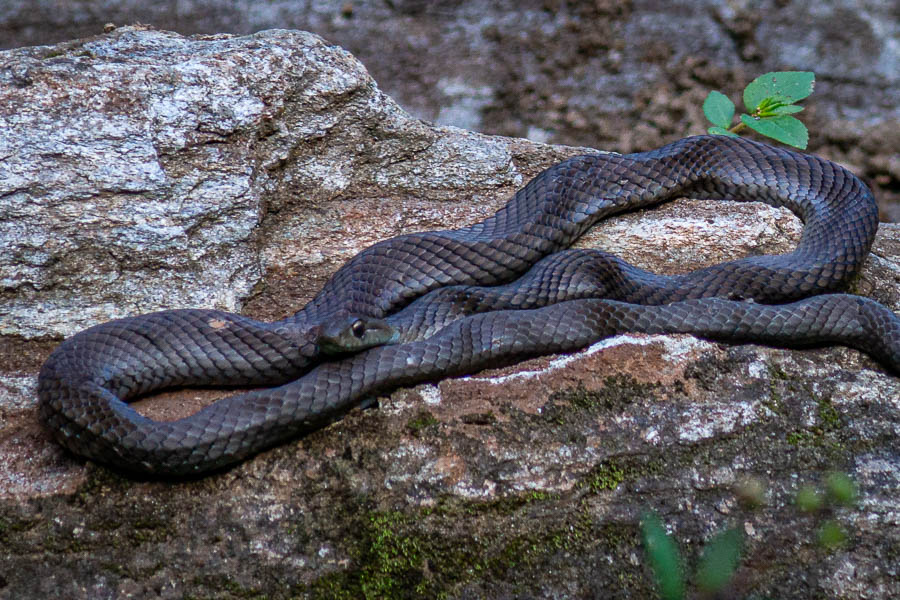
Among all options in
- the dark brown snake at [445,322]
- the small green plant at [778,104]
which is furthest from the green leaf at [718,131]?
the dark brown snake at [445,322]

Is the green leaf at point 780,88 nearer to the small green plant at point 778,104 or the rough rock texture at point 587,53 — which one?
the small green plant at point 778,104

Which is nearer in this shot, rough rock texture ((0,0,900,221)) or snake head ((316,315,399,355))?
snake head ((316,315,399,355))

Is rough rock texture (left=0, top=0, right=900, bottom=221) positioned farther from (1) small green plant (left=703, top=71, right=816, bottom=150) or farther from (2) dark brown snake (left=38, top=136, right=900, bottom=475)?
(2) dark brown snake (left=38, top=136, right=900, bottom=475)

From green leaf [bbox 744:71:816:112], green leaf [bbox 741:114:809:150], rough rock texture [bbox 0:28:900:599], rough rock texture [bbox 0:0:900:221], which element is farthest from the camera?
rough rock texture [bbox 0:0:900:221]

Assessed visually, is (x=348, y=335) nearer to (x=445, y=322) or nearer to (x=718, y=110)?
(x=445, y=322)

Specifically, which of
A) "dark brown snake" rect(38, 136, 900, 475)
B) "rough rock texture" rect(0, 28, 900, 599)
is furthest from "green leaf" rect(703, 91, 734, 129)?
"rough rock texture" rect(0, 28, 900, 599)

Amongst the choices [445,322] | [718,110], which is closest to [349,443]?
[445,322]

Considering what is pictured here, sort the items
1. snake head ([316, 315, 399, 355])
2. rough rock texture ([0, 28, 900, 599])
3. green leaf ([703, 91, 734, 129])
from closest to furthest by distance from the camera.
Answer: rough rock texture ([0, 28, 900, 599]) < snake head ([316, 315, 399, 355]) < green leaf ([703, 91, 734, 129])

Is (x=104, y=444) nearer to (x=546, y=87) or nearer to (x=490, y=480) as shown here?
(x=490, y=480)
